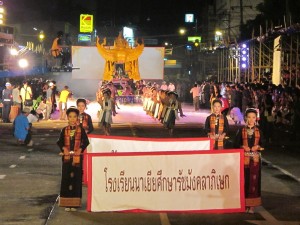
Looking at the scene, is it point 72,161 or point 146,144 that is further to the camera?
point 146,144

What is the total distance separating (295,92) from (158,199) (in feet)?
41.1

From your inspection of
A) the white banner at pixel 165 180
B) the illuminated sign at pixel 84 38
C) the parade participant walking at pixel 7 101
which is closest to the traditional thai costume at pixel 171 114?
the parade participant walking at pixel 7 101

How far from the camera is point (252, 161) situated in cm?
854

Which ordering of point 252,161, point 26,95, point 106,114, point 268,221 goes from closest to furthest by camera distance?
point 268,221
point 252,161
point 106,114
point 26,95

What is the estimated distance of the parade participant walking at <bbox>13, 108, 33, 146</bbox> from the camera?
57.3 ft

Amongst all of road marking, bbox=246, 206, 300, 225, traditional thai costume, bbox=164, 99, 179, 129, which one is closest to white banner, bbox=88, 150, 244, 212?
road marking, bbox=246, 206, 300, 225

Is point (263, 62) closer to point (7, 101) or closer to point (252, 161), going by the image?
point (7, 101)

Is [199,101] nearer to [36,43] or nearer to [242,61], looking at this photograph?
[242,61]

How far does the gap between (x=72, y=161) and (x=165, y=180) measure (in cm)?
141

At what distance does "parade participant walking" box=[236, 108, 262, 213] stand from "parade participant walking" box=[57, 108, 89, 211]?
7.86 ft

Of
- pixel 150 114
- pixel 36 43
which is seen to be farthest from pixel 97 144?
pixel 36 43

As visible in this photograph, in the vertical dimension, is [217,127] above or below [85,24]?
below

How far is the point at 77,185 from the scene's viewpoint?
28.4ft

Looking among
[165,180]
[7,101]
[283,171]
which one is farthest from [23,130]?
[165,180]
